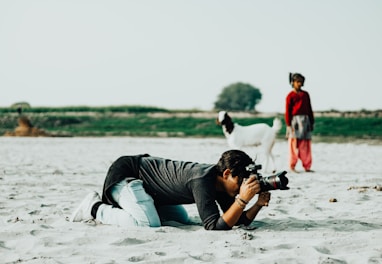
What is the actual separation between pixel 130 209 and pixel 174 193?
0.39m

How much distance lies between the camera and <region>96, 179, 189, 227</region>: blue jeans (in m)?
4.62

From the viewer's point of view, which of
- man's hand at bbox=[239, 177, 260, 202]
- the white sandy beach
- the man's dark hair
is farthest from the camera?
the man's dark hair

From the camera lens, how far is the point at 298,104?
34.3 ft

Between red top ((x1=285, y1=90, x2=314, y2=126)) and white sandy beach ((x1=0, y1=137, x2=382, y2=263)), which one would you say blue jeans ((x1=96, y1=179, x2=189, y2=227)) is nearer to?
white sandy beach ((x1=0, y1=137, x2=382, y2=263))

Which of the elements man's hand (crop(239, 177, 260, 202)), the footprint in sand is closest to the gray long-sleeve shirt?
man's hand (crop(239, 177, 260, 202))

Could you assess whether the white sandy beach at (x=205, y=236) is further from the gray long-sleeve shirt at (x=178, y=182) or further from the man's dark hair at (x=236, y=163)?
the man's dark hair at (x=236, y=163)

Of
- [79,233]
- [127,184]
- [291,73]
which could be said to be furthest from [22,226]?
[291,73]

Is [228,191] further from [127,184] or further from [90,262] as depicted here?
[90,262]

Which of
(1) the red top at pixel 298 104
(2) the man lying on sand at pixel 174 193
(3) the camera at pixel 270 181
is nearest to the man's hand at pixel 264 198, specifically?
(2) the man lying on sand at pixel 174 193

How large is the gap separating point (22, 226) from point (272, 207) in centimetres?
259

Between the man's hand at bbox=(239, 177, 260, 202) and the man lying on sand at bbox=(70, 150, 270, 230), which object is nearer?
the man's hand at bbox=(239, 177, 260, 202)

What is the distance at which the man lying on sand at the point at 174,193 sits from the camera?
434 cm

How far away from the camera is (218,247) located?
13.0 ft

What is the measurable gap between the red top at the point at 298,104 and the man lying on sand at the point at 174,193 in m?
5.89
